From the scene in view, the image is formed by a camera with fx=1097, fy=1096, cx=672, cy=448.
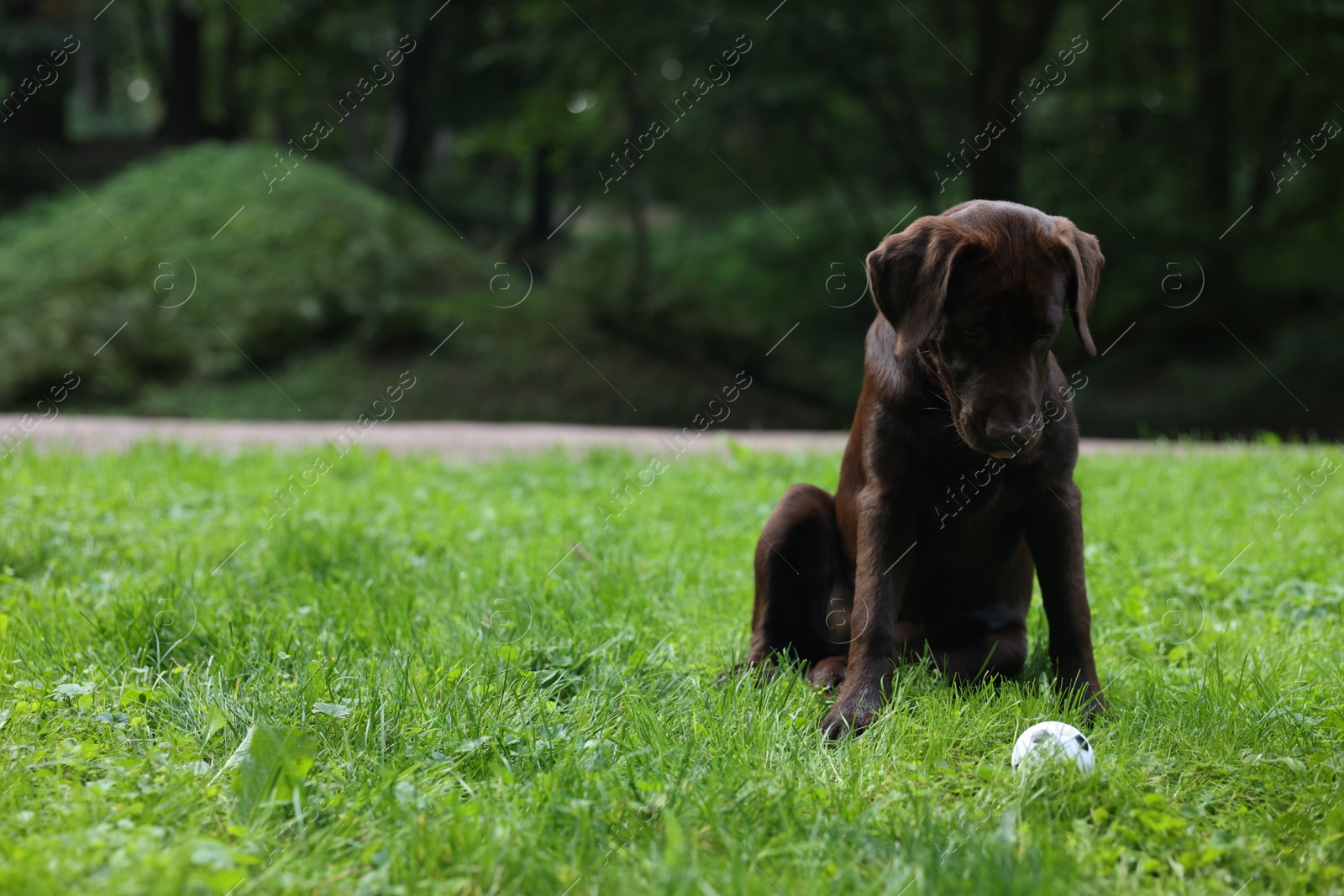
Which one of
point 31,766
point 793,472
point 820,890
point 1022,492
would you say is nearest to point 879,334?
point 1022,492

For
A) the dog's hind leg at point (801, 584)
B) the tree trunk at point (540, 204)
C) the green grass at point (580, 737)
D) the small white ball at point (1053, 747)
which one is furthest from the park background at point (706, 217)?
the small white ball at point (1053, 747)

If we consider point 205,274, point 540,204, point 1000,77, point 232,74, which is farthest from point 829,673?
point 232,74

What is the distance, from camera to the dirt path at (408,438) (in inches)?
322

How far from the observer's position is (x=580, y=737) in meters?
2.70

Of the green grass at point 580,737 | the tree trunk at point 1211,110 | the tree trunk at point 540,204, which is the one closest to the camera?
the green grass at point 580,737

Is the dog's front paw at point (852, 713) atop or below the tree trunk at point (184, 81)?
below

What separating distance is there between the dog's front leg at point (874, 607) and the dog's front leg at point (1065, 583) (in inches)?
14.8

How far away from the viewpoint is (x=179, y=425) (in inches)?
371

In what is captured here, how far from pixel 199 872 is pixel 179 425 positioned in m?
8.28

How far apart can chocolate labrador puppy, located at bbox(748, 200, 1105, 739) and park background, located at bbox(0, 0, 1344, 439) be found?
9.31 m

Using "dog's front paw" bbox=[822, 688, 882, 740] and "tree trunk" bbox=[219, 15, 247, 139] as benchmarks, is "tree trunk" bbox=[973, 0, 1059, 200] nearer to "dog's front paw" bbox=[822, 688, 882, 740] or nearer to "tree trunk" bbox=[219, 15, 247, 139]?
"dog's front paw" bbox=[822, 688, 882, 740]

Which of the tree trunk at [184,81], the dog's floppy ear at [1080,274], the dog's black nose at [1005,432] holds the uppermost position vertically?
the tree trunk at [184,81]

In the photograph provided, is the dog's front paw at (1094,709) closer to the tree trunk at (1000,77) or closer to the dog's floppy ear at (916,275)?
the dog's floppy ear at (916,275)

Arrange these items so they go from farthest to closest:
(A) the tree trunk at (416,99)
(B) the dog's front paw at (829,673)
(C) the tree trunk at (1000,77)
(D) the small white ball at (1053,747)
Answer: (A) the tree trunk at (416,99), (C) the tree trunk at (1000,77), (B) the dog's front paw at (829,673), (D) the small white ball at (1053,747)
